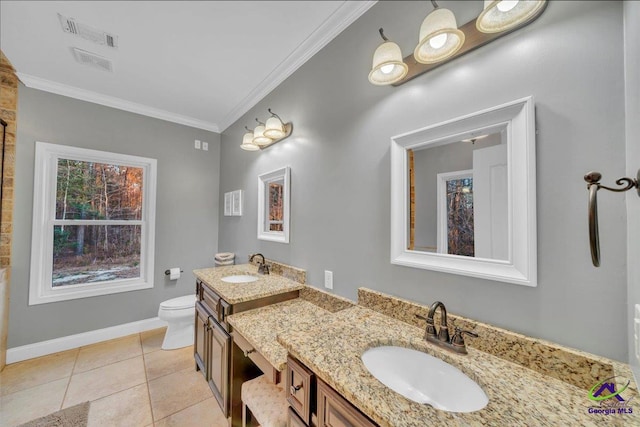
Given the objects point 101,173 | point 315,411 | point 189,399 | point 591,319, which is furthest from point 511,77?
point 101,173

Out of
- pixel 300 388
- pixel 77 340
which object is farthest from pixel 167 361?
pixel 300 388

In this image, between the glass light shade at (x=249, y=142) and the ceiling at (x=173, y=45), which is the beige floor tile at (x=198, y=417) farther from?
the ceiling at (x=173, y=45)

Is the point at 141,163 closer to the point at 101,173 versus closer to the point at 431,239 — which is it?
the point at 101,173

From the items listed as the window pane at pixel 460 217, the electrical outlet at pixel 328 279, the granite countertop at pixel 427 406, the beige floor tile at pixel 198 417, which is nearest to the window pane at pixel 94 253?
the beige floor tile at pixel 198 417

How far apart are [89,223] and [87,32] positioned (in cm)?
191

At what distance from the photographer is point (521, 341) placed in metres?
0.90

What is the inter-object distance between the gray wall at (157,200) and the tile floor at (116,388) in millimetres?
340

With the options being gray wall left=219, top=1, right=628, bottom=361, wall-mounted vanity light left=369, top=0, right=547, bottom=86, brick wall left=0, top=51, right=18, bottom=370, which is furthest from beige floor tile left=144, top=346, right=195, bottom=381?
wall-mounted vanity light left=369, top=0, right=547, bottom=86

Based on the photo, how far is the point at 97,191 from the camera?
2807mm

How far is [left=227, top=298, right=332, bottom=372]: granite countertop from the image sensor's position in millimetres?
1135

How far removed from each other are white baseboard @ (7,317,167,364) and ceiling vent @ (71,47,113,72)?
104 inches

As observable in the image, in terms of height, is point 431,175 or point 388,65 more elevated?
point 388,65

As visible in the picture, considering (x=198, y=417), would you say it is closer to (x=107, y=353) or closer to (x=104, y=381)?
(x=104, y=381)

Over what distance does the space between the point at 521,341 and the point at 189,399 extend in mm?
2182
